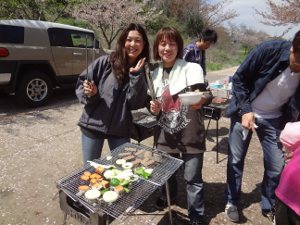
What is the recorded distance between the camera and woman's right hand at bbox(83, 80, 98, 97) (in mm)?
2123

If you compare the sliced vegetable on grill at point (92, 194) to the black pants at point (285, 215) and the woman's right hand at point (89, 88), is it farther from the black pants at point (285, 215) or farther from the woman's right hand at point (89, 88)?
the black pants at point (285, 215)

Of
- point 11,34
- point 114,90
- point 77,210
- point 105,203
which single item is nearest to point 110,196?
point 105,203

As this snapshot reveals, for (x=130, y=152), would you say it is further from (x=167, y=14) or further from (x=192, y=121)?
(x=167, y=14)

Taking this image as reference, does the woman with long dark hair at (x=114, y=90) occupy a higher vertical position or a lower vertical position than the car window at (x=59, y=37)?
lower

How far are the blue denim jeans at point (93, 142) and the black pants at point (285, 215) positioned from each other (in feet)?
4.42

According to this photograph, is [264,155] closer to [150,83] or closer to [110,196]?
[150,83]

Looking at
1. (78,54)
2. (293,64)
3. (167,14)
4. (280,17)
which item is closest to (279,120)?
(293,64)

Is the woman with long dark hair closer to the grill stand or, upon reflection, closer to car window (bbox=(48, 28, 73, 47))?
the grill stand

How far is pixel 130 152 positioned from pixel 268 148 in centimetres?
125

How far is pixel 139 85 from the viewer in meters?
2.11

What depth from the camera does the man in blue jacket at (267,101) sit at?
2.17 m

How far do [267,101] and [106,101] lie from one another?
4.48 ft

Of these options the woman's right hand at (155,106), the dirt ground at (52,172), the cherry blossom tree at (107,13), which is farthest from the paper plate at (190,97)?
the cherry blossom tree at (107,13)

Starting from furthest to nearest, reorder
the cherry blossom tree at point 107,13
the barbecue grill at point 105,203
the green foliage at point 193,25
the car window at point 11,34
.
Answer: the green foliage at point 193,25
the cherry blossom tree at point 107,13
the car window at point 11,34
the barbecue grill at point 105,203
